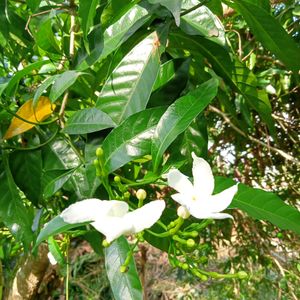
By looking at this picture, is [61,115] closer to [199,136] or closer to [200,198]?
[199,136]

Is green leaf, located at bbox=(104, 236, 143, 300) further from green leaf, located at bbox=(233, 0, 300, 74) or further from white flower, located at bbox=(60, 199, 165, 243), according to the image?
green leaf, located at bbox=(233, 0, 300, 74)

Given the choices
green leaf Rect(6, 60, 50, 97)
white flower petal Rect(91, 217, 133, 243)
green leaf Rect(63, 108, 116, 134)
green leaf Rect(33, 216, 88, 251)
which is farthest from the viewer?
green leaf Rect(6, 60, 50, 97)

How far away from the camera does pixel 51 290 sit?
102 inches

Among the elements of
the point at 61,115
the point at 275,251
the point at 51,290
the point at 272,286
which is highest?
the point at 61,115

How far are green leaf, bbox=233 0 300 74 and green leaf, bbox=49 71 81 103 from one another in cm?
25

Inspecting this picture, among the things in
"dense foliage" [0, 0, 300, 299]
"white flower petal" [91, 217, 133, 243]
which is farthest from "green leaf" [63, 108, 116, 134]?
"white flower petal" [91, 217, 133, 243]

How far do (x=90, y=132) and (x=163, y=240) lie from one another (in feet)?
0.62

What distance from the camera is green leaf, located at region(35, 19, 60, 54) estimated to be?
0.69m

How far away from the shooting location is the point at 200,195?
400mm

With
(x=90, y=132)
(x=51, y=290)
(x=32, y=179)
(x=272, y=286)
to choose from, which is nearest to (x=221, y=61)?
(x=90, y=132)

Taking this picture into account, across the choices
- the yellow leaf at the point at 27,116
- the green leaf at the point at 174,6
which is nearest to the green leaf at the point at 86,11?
the green leaf at the point at 174,6

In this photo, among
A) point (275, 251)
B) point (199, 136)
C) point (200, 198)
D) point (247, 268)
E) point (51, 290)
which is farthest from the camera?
point (51, 290)

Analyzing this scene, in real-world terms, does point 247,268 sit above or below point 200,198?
below

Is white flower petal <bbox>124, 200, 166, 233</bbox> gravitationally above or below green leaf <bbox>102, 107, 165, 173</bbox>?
above
